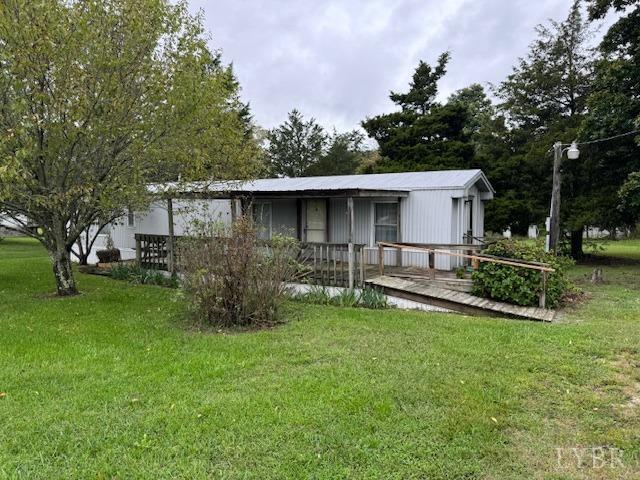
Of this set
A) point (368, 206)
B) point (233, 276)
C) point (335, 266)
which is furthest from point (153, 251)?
point (233, 276)

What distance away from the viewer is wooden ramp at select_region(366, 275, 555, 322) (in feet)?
27.1

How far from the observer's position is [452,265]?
39.8 feet

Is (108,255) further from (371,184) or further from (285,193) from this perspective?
(371,184)

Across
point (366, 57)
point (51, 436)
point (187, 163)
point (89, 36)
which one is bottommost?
point (51, 436)

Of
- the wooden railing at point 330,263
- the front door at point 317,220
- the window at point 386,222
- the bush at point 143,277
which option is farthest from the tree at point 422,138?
the bush at point 143,277

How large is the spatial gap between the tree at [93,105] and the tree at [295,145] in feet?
107

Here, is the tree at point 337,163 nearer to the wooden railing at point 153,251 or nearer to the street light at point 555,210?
the street light at point 555,210

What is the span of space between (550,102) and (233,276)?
1894 centimetres

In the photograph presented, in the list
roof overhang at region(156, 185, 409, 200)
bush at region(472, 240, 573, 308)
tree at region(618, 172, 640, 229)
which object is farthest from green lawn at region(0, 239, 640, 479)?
tree at region(618, 172, 640, 229)

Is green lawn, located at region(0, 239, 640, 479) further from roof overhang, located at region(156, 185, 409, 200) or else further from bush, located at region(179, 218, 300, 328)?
roof overhang, located at region(156, 185, 409, 200)

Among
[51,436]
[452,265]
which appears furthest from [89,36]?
[452,265]

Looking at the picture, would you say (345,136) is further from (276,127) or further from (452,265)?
(452,265)

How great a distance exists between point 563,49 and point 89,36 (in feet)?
63.6

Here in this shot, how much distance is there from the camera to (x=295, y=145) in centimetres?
4266
